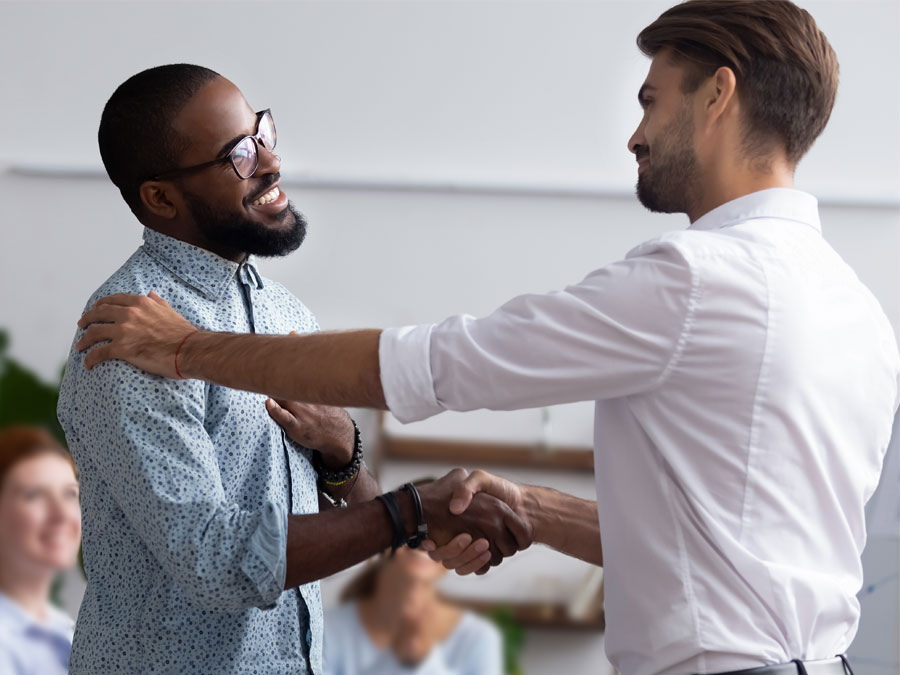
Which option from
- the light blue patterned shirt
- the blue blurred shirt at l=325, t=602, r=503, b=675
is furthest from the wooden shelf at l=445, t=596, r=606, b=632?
the light blue patterned shirt

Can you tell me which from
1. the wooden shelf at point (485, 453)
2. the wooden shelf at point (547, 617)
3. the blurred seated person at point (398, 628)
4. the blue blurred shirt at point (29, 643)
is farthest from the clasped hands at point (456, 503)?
the wooden shelf at point (547, 617)

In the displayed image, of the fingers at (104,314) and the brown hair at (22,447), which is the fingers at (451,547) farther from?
the brown hair at (22,447)

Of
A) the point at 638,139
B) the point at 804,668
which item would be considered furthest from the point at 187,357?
the point at 804,668

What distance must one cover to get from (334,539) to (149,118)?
71 cm

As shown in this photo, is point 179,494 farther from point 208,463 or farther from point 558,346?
point 558,346

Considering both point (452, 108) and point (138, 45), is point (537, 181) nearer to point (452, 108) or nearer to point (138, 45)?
point (452, 108)

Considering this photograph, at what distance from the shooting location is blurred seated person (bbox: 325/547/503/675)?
9.10 ft

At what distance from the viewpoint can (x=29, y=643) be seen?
2.65 metres

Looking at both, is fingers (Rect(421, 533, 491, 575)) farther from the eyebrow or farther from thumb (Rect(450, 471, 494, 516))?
the eyebrow

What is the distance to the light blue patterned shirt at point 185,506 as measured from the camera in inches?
50.6

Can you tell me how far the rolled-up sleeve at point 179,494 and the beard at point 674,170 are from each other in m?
0.70

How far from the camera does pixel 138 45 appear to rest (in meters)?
3.35

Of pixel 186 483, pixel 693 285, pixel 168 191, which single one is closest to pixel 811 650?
pixel 693 285

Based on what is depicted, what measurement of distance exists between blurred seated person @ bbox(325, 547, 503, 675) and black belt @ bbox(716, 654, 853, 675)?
1.64m
